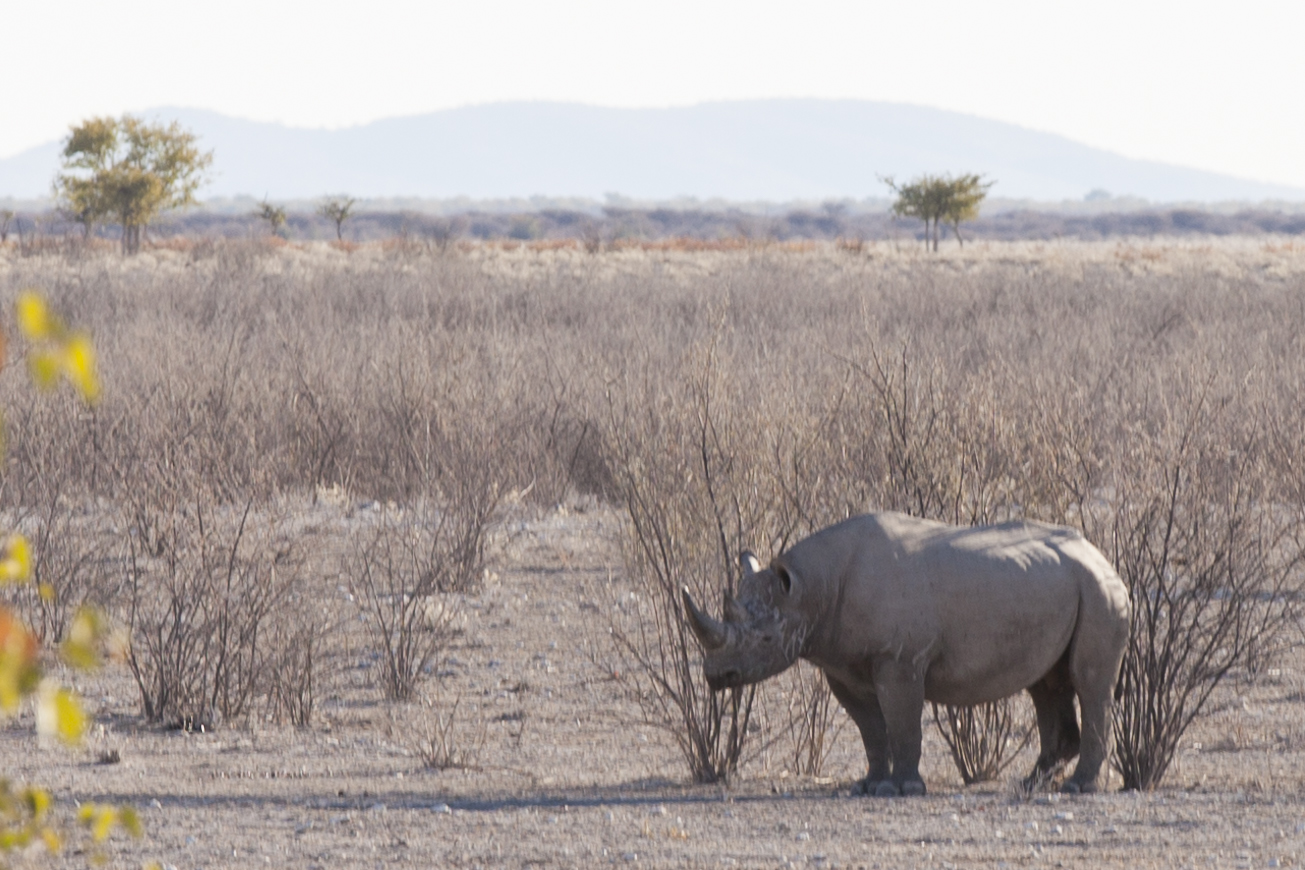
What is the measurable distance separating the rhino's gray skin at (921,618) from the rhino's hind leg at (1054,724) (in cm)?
27

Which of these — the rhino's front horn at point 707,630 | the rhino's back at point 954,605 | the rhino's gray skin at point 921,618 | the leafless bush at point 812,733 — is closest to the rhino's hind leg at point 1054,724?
the rhino's gray skin at point 921,618

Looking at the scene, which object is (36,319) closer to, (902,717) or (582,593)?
(902,717)

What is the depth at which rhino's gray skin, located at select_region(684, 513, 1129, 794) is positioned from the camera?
16.2 ft

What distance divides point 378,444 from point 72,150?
38.6 meters

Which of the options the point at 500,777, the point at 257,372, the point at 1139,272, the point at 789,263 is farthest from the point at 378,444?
the point at 1139,272

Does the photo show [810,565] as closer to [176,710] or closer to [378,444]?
[176,710]

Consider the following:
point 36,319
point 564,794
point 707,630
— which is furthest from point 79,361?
point 564,794

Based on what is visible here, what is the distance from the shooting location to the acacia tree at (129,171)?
4647cm

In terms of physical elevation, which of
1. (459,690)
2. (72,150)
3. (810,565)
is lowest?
(459,690)

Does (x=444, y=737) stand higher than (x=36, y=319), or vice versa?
(x=36, y=319)

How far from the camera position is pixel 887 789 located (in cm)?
522

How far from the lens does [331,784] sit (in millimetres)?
5918

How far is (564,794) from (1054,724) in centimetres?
179

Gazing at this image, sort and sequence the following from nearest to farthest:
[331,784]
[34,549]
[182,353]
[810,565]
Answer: [810,565]
[331,784]
[34,549]
[182,353]
